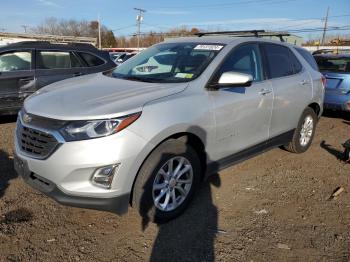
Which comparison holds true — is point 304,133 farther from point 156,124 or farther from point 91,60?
point 91,60

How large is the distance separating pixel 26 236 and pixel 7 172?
5.31ft

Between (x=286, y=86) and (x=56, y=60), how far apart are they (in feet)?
15.8

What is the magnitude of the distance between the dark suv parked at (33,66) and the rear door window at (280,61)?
2942 mm

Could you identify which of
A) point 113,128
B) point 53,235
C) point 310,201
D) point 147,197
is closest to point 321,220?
point 310,201

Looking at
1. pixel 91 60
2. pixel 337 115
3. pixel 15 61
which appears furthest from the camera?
pixel 337 115

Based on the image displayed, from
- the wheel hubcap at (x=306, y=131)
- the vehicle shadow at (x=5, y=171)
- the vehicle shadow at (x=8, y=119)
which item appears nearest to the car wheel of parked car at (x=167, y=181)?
the vehicle shadow at (x=5, y=171)

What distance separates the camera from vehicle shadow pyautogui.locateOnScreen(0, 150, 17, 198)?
4.22 meters

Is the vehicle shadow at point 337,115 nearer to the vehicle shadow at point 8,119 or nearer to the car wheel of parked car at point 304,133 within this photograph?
the car wheel of parked car at point 304,133

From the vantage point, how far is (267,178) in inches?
190

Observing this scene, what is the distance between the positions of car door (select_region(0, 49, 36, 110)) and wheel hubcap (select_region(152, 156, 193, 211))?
461 centimetres

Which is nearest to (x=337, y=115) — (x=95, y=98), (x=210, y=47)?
(x=210, y=47)

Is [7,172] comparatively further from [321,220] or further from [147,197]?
[321,220]

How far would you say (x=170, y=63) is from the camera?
13.8 feet

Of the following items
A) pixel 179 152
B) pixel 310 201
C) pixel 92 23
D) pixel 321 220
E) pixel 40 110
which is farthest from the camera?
pixel 92 23
